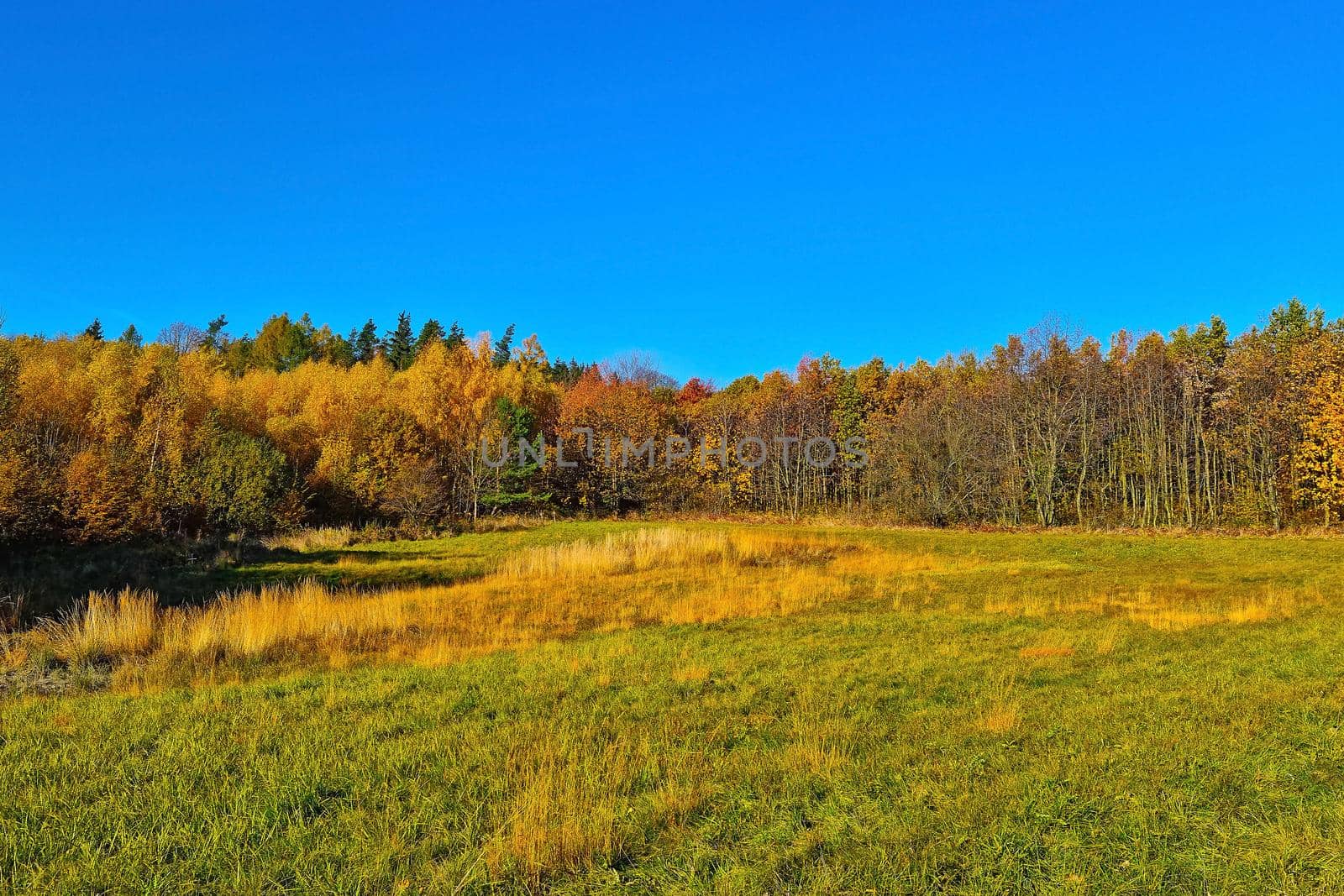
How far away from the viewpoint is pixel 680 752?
5.92 metres

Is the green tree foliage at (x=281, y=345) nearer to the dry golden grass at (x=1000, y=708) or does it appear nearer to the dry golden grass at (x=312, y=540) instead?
the dry golden grass at (x=312, y=540)

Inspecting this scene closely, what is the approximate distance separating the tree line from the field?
23.5m

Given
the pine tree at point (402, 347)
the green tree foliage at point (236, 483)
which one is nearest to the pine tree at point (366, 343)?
the pine tree at point (402, 347)

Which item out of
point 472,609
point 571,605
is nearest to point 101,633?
point 472,609

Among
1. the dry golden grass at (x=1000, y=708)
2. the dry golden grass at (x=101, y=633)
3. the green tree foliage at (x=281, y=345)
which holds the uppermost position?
the green tree foliage at (x=281, y=345)

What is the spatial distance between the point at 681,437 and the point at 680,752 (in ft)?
170

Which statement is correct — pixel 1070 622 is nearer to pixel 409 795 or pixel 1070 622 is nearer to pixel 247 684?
pixel 409 795

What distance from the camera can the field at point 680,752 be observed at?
4.04 metres

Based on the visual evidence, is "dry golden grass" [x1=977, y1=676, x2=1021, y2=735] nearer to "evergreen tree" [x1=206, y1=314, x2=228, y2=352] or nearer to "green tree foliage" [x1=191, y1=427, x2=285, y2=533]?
"green tree foliage" [x1=191, y1=427, x2=285, y2=533]

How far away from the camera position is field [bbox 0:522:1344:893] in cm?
404

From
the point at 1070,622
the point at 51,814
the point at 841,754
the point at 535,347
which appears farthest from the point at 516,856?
the point at 535,347

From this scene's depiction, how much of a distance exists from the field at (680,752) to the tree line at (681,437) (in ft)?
77.2

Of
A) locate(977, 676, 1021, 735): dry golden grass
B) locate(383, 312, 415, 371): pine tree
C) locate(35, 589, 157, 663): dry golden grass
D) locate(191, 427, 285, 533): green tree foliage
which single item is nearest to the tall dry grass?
locate(35, 589, 157, 663): dry golden grass

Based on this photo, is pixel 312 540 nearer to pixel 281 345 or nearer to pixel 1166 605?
pixel 1166 605
